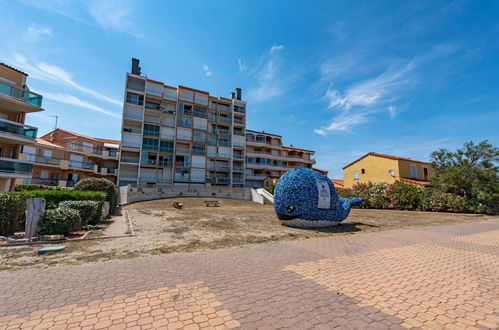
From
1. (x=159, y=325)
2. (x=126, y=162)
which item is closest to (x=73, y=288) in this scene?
(x=159, y=325)

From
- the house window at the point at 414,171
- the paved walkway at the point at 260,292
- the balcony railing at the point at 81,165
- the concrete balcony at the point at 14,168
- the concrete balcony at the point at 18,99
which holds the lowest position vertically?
the paved walkway at the point at 260,292

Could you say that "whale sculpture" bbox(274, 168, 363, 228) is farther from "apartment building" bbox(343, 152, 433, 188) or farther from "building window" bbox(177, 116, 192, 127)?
"building window" bbox(177, 116, 192, 127)

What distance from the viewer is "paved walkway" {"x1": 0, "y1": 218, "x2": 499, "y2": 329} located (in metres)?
3.15

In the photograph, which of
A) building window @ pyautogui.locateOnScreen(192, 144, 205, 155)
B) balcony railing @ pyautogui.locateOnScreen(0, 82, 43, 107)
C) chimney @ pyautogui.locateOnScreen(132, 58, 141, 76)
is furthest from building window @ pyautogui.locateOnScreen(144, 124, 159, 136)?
balcony railing @ pyautogui.locateOnScreen(0, 82, 43, 107)

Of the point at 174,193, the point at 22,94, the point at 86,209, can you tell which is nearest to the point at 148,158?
the point at 174,193

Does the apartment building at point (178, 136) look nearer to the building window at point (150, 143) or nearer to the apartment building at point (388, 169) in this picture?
the building window at point (150, 143)

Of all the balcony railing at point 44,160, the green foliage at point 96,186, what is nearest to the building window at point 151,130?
the balcony railing at point 44,160

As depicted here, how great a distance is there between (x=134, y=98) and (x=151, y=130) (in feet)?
19.7

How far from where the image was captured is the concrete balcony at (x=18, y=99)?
62.0ft

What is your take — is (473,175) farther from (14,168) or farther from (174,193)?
(14,168)

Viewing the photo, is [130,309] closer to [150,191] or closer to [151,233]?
[151,233]

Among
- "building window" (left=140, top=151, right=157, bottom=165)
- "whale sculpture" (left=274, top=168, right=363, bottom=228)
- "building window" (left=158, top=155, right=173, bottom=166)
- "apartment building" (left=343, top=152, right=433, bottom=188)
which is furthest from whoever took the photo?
"building window" (left=158, top=155, right=173, bottom=166)

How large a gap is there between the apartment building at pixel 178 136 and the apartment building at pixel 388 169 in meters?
21.8

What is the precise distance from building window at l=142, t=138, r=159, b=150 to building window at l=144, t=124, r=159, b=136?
3.42ft
